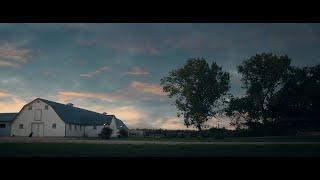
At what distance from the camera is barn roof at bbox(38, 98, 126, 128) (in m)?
38.8

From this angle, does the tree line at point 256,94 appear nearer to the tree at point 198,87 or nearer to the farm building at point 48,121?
the tree at point 198,87

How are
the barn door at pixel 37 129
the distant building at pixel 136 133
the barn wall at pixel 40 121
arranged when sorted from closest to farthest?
the barn door at pixel 37 129
the barn wall at pixel 40 121
the distant building at pixel 136 133

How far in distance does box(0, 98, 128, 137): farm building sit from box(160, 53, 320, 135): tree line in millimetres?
9637

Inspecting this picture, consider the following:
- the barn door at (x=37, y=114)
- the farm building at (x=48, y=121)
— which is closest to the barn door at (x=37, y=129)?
the farm building at (x=48, y=121)

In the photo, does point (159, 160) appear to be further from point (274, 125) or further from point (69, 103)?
point (69, 103)

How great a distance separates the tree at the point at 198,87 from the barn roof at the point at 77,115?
34.8 feet

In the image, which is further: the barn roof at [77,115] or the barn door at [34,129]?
the barn roof at [77,115]

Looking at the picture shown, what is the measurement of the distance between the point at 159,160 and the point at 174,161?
21cm

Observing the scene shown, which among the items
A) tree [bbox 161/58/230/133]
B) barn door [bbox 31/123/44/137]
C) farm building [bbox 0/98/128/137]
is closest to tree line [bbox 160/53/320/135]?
tree [bbox 161/58/230/133]

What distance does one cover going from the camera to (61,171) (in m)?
4.75

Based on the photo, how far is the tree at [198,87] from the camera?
38.1 meters

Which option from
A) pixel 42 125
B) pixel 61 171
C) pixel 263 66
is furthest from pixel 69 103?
pixel 61 171

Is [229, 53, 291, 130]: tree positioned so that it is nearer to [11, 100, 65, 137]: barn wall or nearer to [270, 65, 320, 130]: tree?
[270, 65, 320, 130]: tree
